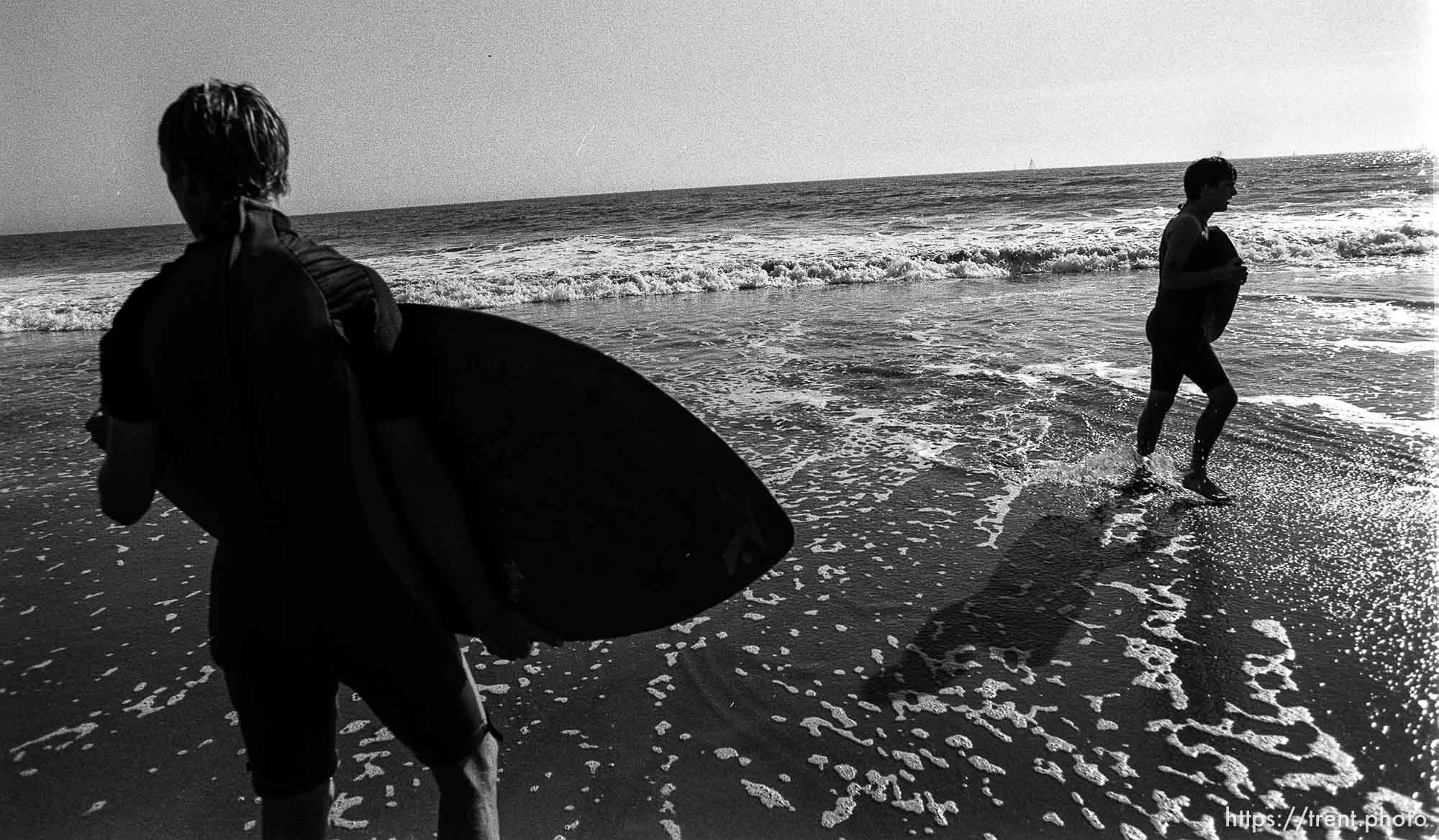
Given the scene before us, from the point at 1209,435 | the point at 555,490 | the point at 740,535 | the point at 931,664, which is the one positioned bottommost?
the point at 931,664

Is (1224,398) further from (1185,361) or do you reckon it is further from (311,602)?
(311,602)

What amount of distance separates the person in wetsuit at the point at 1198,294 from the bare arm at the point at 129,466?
4680mm

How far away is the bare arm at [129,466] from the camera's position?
4.81 ft

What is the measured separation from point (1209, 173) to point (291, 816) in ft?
16.3

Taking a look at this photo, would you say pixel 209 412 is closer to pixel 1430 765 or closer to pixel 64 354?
pixel 1430 765

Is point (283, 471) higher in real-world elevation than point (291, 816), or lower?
higher

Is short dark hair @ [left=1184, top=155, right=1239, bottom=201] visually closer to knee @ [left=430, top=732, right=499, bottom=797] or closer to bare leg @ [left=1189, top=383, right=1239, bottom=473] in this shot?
bare leg @ [left=1189, top=383, right=1239, bottom=473]

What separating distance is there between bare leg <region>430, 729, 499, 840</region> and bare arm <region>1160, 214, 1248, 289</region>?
431 centimetres

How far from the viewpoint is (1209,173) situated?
4.48m

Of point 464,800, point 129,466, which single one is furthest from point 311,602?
point 464,800

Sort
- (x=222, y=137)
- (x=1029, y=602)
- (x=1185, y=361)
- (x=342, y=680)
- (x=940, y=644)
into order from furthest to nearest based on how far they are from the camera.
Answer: (x=1185, y=361) → (x=1029, y=602) → (x=940, y=644) → (x=342, y=680) → (x=222, y=137)

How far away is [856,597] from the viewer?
3688 millimetres

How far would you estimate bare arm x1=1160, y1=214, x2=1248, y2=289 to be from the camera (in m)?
4.52

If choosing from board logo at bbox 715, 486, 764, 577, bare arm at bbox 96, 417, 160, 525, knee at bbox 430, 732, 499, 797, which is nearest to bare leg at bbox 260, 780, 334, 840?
knee at bbox 430, 732, 499, 797
